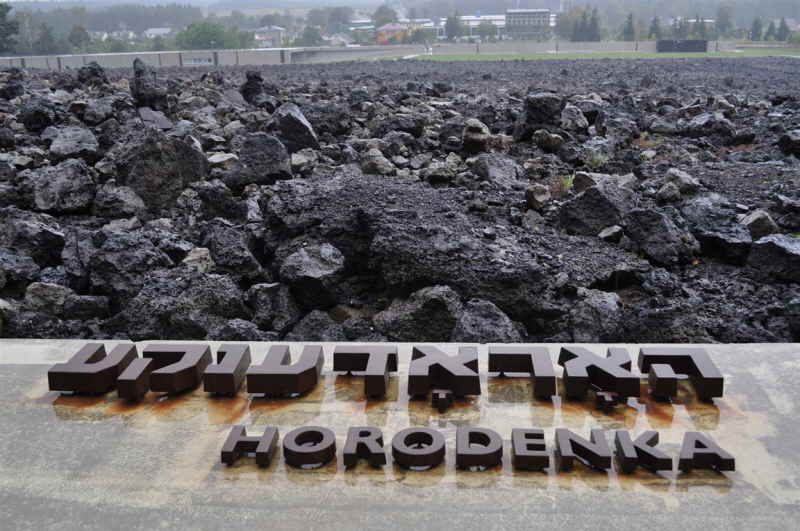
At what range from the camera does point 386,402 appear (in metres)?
3.60

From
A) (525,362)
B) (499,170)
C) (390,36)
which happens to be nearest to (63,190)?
(499,170)

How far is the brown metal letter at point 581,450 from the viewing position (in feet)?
10.0

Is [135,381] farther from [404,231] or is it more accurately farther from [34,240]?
[34,240]

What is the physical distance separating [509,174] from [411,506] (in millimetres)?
5605

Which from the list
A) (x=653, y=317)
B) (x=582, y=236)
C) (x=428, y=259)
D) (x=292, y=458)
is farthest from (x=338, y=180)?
(x=292, y=458)

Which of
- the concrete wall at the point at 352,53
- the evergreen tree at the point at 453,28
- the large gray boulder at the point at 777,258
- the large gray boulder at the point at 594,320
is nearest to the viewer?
the large gray boulder at the point at 594,320

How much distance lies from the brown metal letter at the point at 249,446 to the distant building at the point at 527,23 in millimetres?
119150

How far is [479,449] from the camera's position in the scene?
3115 mm

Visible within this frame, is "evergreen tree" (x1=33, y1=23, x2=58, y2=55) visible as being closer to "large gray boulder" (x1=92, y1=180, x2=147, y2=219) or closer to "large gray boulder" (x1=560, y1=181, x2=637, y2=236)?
"large gray boulder" (x1=92, y1=180, x2=147, y2=219)

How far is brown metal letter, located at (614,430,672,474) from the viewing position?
3.04 m

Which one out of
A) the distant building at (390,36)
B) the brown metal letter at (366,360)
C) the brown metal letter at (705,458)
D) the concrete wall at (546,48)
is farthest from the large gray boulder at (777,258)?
the distant building at (390,36)

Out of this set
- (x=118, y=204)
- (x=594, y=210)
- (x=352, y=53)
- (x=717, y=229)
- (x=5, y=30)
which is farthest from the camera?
(x=352, y=53)

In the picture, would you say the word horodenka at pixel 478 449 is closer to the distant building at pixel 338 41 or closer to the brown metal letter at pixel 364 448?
the brown metal letter at pixel 364 448

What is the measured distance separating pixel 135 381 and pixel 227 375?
0.45m
